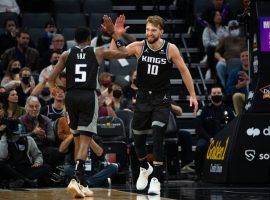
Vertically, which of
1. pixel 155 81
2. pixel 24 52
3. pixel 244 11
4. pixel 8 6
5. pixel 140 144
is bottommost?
pixel 140 144

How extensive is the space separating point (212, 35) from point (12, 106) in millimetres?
5668

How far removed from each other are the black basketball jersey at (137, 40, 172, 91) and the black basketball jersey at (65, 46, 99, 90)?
2.72 feet

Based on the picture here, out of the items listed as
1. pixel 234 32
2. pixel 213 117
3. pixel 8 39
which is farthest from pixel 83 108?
pixel 234 32

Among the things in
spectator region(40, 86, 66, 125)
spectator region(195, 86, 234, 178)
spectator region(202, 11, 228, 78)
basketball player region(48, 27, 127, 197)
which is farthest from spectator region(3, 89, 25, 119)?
spectator region(202, 11, 228, 78)

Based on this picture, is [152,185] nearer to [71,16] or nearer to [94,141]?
[94,141]

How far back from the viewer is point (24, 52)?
57.9 ft

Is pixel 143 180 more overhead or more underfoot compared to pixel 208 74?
more underfoot

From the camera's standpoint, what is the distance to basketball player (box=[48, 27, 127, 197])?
438 inches

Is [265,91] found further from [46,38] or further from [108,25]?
[46,38]

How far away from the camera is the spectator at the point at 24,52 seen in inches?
688

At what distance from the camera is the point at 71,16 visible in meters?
19.5

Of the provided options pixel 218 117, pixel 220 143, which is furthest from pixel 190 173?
pixel 220 143

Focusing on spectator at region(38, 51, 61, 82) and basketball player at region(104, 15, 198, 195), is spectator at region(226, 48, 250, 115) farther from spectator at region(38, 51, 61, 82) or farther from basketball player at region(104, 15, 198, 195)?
basketball player at region(104, 15, 198, 195)

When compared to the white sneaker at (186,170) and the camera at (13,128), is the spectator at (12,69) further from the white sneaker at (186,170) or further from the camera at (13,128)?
the white sneaker at (186,170)
